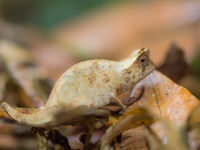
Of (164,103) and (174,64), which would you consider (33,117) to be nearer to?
(164,103)

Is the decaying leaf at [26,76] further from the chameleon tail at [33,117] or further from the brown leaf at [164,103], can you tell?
the brown leaf at [164,103]

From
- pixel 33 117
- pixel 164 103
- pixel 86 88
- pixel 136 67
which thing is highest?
pixel 136 67

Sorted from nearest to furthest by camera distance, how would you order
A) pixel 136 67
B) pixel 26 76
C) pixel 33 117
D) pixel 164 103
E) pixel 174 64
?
pixel 33 117
pixel 164 103
pixel 136 67
pixel 174 64
pixel 26 76

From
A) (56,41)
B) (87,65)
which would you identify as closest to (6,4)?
(56,41)

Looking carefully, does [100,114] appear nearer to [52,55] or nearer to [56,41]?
[52,55]

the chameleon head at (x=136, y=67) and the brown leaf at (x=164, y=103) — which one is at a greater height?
the chameleon head at (x=136, y=67)

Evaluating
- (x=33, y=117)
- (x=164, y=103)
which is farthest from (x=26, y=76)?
(x=164, y=103)

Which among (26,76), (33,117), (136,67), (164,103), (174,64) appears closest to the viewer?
(33,117)

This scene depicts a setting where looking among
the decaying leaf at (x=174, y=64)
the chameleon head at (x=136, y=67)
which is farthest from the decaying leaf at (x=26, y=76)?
the decaying leaf at (x=174, y=64)
